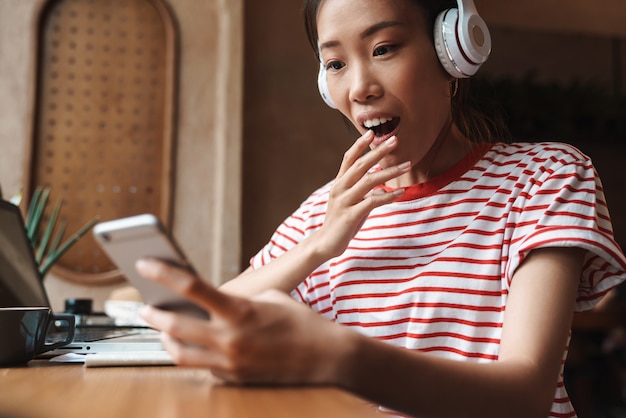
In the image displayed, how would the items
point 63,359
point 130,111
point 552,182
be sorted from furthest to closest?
point 130,111 → point 552,182 → point 63,359

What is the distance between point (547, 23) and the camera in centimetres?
406

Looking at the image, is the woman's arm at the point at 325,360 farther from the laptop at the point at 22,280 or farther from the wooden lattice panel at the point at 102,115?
the wooden lattice panel at the point at 102,115

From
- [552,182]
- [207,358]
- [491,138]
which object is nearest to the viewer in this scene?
[207,358]

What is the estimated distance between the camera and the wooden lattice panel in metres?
2.76

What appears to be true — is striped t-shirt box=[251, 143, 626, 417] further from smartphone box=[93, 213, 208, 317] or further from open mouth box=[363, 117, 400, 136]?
smartphone box=[93, 213, 208, 317]

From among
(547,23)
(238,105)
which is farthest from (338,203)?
(547,23)

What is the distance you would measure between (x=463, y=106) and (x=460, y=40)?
9.1 inches

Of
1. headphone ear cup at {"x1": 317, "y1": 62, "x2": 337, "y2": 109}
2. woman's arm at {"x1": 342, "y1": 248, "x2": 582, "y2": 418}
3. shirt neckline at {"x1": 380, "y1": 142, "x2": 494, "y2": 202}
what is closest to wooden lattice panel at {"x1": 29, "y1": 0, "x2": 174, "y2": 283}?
headphone ear cup at {"x1": 317, "y1": 62, "x2": 337, "y2": 109}

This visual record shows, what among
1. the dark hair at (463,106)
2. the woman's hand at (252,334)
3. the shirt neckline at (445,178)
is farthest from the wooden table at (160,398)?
the dark hair at (463,106)

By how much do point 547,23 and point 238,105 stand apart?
227 cm

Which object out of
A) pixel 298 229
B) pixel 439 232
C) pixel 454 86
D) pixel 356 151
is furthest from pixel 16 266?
pixel 454 86

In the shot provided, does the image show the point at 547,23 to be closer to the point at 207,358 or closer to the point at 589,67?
the point at 589,67

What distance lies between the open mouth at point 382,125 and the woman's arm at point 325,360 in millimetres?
436

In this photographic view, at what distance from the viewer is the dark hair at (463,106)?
1008 mm
